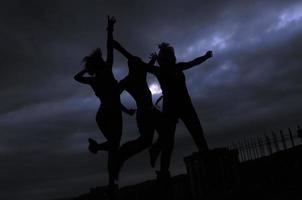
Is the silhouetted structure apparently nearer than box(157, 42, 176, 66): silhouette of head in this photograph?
Yes

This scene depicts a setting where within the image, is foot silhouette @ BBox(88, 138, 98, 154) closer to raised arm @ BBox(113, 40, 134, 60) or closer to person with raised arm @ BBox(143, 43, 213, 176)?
person with raised arm @ BBox(143, 43, 213, 176)

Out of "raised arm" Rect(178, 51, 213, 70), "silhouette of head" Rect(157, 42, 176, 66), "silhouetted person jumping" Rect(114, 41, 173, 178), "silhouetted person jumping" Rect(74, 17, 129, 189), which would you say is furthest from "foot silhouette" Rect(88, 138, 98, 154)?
"raised arm" Rect(178, 51, 213, 70)

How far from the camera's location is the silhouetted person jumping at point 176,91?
21.6ft

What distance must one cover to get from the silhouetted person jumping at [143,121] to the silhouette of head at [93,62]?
617 millimetres

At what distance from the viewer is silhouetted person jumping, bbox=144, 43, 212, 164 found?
659 cm

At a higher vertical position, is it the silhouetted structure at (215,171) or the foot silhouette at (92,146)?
the foot silhouette at (92,146)

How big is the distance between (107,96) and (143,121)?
0.91 metres

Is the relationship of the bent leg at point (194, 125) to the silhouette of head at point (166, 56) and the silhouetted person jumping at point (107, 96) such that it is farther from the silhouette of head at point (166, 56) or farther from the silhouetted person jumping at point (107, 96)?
the silhouetted person jumping at point (107, 96)

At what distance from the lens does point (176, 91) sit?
671cm

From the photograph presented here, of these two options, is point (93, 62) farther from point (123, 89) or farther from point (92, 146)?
point (92, 146)

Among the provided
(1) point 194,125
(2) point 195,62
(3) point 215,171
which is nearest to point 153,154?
(1) point 194,125

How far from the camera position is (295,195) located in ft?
16.8

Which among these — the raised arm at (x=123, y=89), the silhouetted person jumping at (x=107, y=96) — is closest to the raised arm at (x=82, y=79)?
the silhouetted person jumping at (x=107, y=96)

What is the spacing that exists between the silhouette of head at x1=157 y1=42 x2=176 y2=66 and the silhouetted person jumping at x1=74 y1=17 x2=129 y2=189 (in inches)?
34.6
